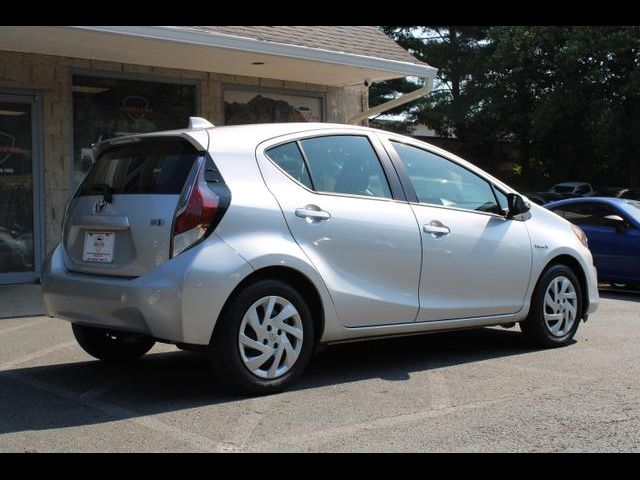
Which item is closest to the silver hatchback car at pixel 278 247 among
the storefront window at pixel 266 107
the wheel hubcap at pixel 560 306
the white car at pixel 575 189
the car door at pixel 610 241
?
the wheel hubcap at pixel 560 306

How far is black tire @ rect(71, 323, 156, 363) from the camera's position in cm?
548

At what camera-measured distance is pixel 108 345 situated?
18.4ft

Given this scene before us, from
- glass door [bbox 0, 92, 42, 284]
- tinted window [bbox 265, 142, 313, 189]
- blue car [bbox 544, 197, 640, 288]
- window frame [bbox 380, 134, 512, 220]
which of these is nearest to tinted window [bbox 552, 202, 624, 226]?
blue car [bbox 544, 197, 640, 288]

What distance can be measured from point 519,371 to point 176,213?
271 centimetres

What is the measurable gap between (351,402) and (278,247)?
3.41 feet

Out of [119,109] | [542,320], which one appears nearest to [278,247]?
[542,320]

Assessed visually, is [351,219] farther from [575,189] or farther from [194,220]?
[575,189]

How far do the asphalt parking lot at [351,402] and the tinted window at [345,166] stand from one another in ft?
4.28

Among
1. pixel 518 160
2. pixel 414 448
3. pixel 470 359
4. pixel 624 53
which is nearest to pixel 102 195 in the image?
pixel 414 448

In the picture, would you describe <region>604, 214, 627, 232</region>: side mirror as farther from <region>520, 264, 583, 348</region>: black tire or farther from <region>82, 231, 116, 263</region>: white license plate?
<region>82, 231, 116, 263</region>: white license plate

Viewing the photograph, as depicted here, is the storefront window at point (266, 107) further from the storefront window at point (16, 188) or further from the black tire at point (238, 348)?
the black tire at point (238, 348)

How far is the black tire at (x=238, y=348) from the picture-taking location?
444 centimetres

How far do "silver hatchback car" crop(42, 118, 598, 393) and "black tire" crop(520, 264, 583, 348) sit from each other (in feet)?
0.36

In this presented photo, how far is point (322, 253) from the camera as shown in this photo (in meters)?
4.84
